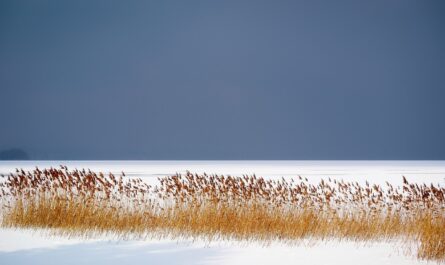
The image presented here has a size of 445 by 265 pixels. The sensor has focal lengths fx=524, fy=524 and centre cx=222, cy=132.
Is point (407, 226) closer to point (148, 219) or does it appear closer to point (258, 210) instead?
point (258, 210)

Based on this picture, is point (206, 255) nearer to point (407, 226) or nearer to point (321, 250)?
point (321, 250)

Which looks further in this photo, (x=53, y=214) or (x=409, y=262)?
(x=53, y=214)

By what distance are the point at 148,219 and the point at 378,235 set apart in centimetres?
655

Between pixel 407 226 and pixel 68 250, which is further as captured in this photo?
pixel 407 226

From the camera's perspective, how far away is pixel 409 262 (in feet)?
38.4

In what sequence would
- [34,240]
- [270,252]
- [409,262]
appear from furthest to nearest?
[34,240] → [270,252] → [409,262]

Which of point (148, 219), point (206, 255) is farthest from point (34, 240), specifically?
point (206, 255)

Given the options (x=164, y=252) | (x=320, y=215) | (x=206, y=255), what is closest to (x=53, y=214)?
(x=164, y=252)

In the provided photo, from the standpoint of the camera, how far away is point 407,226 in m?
14.7

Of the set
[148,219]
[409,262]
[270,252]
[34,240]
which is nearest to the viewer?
[409,262]

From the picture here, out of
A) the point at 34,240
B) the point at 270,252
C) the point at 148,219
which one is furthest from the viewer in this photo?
the point at 148,219

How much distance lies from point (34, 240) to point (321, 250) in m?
7.60

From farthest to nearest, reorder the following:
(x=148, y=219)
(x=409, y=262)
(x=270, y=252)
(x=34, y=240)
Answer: (x=148, y=219)
(x=34, y=240)
(x=270, y=252)
(x=409, y=262)

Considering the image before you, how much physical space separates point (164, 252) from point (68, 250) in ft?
7.80
